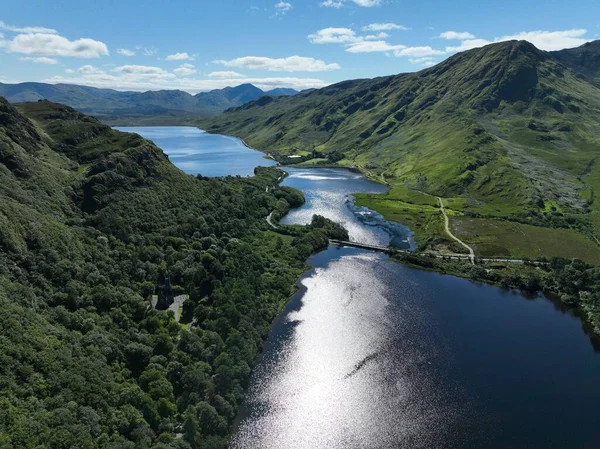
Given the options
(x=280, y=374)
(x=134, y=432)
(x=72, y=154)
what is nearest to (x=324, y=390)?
(x=280, y=374)

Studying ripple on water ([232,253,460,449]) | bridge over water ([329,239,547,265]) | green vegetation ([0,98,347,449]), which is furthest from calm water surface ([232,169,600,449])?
bridge over water ([329,239,547,265])

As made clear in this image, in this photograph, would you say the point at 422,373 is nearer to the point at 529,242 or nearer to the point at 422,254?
the point at 422,254

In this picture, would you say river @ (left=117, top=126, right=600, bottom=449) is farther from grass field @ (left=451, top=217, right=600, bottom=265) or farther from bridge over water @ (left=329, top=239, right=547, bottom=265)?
grass field @ (left=451, top=217, right=600, bottom=265)

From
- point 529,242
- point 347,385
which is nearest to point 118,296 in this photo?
point 347,385

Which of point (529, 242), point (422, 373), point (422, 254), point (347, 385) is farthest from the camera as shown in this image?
point (529, 242)

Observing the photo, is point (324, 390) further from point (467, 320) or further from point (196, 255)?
point (196, 255)

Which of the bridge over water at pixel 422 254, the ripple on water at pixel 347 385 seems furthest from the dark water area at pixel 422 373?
the bridge over water at pixel 422 254

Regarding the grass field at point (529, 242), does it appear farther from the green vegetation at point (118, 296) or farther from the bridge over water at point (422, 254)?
the green vegetation at point (118, 296)
